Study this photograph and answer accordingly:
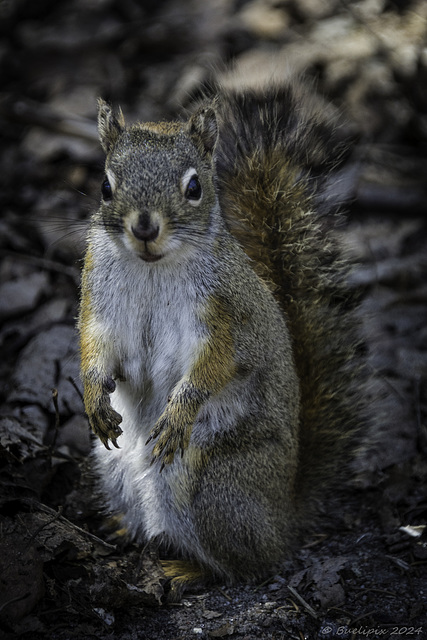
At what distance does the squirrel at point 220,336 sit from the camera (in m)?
2.90

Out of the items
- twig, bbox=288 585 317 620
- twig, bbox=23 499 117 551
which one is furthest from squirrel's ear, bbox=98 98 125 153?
twig, bbox=288 585 317 620

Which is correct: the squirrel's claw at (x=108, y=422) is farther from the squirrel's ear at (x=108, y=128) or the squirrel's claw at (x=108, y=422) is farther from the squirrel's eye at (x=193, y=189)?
the squirrel's ear at (x=108, y=128)

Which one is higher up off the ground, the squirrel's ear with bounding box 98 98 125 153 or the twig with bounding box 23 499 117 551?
the squirrel's ear with bounding box 98 98 125 153

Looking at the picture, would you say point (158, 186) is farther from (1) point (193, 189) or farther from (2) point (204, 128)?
(2) point (204, 128)

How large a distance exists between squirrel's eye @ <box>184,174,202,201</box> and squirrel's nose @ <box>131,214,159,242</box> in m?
0.27

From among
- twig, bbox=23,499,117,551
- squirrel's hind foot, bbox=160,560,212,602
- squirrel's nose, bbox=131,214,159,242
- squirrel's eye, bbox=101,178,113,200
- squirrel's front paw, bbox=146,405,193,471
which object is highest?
squirrel's eye, bbox=101,178,113,200

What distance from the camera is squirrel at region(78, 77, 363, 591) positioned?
9.52 ft

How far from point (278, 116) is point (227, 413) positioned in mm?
1549

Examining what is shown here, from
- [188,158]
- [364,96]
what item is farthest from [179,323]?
[364,96]

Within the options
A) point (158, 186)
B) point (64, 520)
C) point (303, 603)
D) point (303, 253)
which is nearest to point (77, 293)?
point (303, 253)

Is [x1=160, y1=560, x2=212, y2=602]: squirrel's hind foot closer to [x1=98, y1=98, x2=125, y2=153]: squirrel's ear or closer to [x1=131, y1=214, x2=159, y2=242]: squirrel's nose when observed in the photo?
[x1=131, y1=214, x2=159, y2=242]: squirrel's nose

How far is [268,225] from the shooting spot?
350cm

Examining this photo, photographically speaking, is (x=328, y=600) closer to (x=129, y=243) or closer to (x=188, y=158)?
(x=129, y=243)

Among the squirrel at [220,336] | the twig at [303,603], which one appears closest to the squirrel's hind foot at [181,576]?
the squirrel at [220,336]
